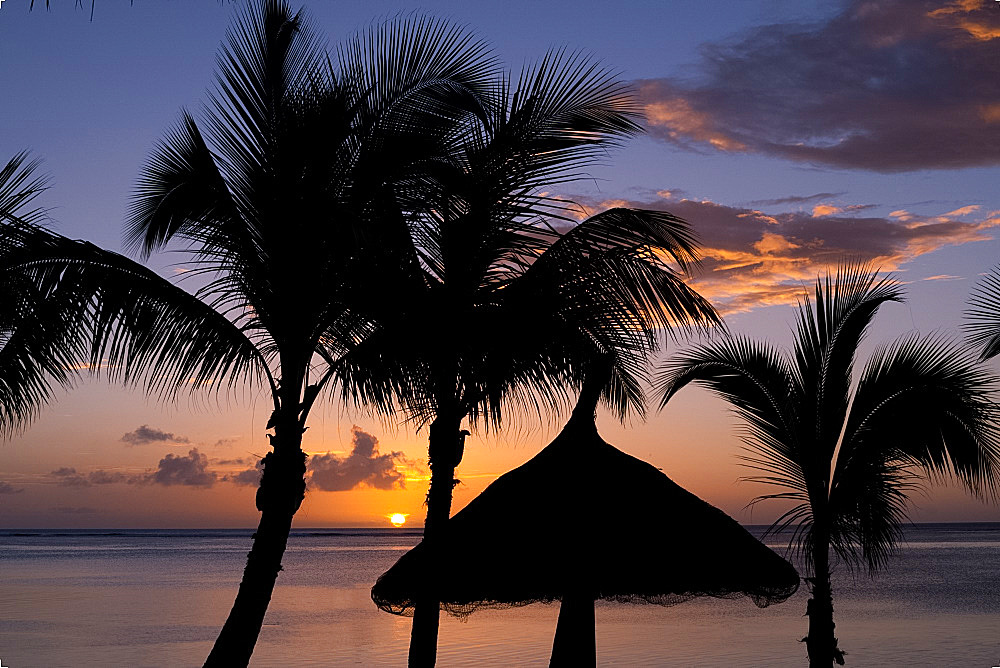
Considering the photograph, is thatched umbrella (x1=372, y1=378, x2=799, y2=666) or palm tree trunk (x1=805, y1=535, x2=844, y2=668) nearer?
thatched umbrella (x1=372, y1=378, x2=799, y2=666)

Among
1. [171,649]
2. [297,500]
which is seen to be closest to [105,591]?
[171,649]

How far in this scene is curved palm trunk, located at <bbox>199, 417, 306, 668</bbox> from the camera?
8.34m

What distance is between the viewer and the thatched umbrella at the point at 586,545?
622 cm

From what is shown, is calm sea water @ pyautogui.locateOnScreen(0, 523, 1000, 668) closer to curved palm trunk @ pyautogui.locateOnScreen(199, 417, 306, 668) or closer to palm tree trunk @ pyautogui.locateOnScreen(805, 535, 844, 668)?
palm tree trunk @ pyautogui.locateOnScreen(805, 535, 844, 668)

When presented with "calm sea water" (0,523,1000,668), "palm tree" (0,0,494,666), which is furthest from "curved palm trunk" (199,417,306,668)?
"calm sea water" (0,523,1000,668)

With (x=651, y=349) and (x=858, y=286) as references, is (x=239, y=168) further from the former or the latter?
(x=858, y=286)

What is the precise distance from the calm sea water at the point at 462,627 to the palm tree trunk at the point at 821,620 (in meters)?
0.93

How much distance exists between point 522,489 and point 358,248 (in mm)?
2533

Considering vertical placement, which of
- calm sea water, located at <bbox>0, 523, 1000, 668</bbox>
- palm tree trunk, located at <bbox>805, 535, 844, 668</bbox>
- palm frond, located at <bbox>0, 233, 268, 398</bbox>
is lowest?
calm sea water, located at <bbox>0, 523, 1000, 668</bbox>

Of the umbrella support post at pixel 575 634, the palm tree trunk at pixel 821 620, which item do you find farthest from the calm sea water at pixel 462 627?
the umbrella support post at pixel 575 634

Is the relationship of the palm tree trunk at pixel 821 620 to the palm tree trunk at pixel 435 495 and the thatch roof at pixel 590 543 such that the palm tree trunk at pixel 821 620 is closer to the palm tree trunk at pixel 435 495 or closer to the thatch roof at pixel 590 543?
the thatch roof at pixel 590 543

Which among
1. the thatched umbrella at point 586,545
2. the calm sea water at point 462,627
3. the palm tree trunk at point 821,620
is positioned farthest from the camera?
the calm sea water at point 462,627

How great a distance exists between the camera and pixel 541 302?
7.70 m

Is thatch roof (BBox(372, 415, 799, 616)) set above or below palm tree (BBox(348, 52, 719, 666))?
below
